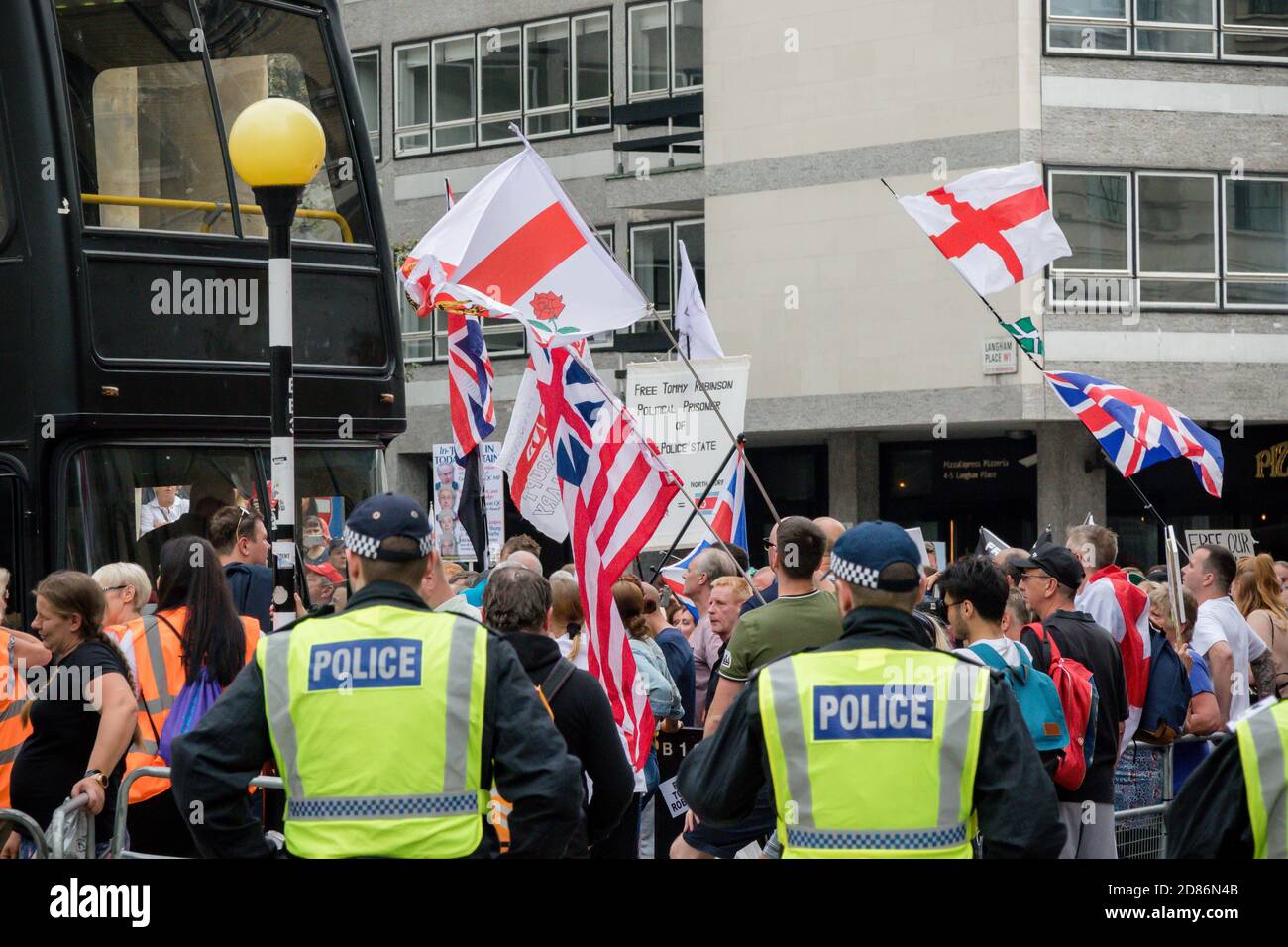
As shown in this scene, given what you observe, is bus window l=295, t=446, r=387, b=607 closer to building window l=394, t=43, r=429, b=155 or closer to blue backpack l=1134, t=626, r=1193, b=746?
blue backpack l=1134, t=626, r=1193, b=746

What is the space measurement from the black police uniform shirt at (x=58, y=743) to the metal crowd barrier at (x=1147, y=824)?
4.56m

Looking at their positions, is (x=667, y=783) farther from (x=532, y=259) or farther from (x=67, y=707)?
(x=67, y=707)

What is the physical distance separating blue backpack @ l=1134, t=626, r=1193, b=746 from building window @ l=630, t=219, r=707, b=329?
21.1m

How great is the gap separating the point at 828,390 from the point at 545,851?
75.8ft

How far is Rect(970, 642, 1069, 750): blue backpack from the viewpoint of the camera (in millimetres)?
6816

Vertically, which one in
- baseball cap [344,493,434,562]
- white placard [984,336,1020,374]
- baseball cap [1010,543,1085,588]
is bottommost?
baseball cap [1010,543,1085,588]

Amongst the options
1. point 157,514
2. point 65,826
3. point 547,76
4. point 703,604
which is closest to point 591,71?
point 547,76

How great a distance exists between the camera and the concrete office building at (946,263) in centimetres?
2598

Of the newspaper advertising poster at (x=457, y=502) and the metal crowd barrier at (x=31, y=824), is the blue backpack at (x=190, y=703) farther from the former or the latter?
the newspaper advertising poster at (x=457, y=502)

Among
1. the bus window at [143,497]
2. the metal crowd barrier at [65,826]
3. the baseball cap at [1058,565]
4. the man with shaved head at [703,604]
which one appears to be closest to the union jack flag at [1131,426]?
the man with shaved head at [703,604]

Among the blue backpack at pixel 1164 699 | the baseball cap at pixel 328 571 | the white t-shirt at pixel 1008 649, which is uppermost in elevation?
the baseball cap at pixel 328 571

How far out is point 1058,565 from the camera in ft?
26.1

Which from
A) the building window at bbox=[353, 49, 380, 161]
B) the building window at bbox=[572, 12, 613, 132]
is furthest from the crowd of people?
the building window at bbox=[353, 49, 380, 161]

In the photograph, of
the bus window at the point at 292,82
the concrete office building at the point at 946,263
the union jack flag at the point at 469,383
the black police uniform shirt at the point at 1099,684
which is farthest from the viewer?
the concrete office building at the point at 946,263
